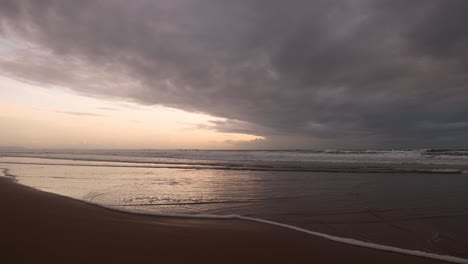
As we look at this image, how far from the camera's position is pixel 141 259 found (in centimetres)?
385

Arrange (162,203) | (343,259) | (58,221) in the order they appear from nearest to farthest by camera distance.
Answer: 1. (343,259)
2. (58,221)
3. (162,203)

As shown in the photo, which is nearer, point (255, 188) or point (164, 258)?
point (164, 258)

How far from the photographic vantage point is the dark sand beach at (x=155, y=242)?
393 cm

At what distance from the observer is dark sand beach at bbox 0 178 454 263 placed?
393 cm

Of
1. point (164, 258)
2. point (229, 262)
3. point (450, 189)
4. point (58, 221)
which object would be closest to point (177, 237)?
point (164, 258)

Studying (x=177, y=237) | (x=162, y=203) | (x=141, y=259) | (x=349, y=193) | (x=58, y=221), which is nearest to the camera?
(x=141, y=259)

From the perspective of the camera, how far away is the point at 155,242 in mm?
4547

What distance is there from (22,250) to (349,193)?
9.75 meters

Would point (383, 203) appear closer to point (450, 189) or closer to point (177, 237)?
point (450, 189)

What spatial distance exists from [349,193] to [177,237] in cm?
774

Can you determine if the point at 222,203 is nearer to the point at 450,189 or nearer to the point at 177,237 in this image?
the point at 177,237

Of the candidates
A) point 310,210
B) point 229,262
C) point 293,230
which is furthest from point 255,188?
point 229,262

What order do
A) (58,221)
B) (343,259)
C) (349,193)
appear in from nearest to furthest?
1. (343,259)
2. (58,221)
3. (349,193)

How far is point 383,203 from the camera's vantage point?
877 cm
